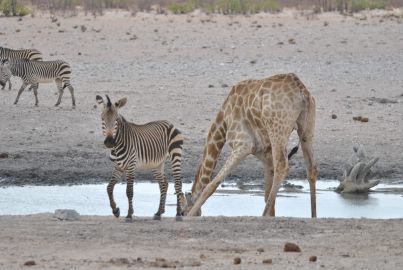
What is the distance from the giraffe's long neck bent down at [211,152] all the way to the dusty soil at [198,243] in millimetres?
1405

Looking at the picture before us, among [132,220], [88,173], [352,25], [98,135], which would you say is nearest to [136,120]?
[98,135]

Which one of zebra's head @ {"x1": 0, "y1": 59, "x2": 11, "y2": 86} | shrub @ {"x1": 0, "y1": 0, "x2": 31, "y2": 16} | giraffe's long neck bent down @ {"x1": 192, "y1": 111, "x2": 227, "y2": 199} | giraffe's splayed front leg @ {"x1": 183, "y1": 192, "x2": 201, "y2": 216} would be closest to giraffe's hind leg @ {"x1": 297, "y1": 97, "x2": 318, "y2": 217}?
giraffe's long neck bent down @ {"x1": 192, "y1": 111, "x2": 227, "y2": 199}

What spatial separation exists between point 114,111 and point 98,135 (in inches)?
281

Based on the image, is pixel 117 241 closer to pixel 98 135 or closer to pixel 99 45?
pixel 98 135

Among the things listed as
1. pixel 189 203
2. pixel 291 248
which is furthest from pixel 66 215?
pixel 291 248

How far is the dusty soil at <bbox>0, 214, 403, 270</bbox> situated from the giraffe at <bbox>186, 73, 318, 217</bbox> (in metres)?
1.11

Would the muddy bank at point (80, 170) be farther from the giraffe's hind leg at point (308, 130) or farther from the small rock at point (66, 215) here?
the small rock at point (66, 215)

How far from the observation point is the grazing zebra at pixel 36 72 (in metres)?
21.6

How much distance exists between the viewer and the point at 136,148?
11.8 meters

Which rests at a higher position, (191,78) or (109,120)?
(109,120)

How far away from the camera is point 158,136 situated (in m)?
12.3

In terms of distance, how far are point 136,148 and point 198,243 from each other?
227cm

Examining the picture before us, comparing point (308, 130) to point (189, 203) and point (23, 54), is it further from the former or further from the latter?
point (23, 54)

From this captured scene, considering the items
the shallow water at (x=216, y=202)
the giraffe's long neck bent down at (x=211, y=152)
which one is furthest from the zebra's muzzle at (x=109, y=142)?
the shallow water at (x=216, y=202)
